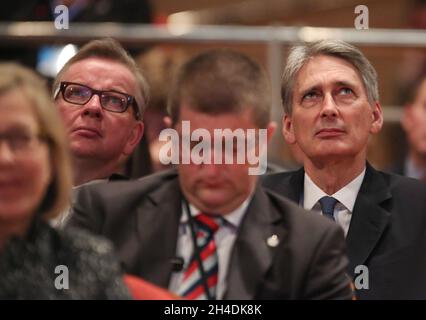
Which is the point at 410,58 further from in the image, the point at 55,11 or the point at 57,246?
the point at 57,246

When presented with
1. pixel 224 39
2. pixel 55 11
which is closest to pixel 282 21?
pixel 224 39

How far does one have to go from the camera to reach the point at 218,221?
5.56 feet

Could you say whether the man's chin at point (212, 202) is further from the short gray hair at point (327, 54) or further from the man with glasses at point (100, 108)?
the short gray hair at point (327, 54)

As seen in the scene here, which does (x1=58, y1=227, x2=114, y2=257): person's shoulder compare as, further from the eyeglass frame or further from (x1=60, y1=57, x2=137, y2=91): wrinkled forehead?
(x1=60, y1=57, x2=137, y2=91): wrinkled forehead

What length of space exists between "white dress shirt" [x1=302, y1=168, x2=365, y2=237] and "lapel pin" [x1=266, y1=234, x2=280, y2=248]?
0.28 metres

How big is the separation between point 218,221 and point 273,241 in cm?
10

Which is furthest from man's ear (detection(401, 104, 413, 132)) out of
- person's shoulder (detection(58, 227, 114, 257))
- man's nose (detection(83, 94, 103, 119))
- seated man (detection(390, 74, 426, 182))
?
person's shoulder (detection(58, 227, 114, 257))

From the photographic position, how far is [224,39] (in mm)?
3039

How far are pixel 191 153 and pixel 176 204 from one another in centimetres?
9

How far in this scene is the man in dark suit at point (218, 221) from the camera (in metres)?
1.66

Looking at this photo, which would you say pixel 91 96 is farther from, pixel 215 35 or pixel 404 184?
Result: pixel 215 35

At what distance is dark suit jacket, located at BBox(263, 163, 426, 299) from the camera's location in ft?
6.34

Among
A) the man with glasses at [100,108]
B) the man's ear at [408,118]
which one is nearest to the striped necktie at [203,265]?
the man with glasses at [100,108]

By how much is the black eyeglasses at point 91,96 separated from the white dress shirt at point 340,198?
0.38 metres
